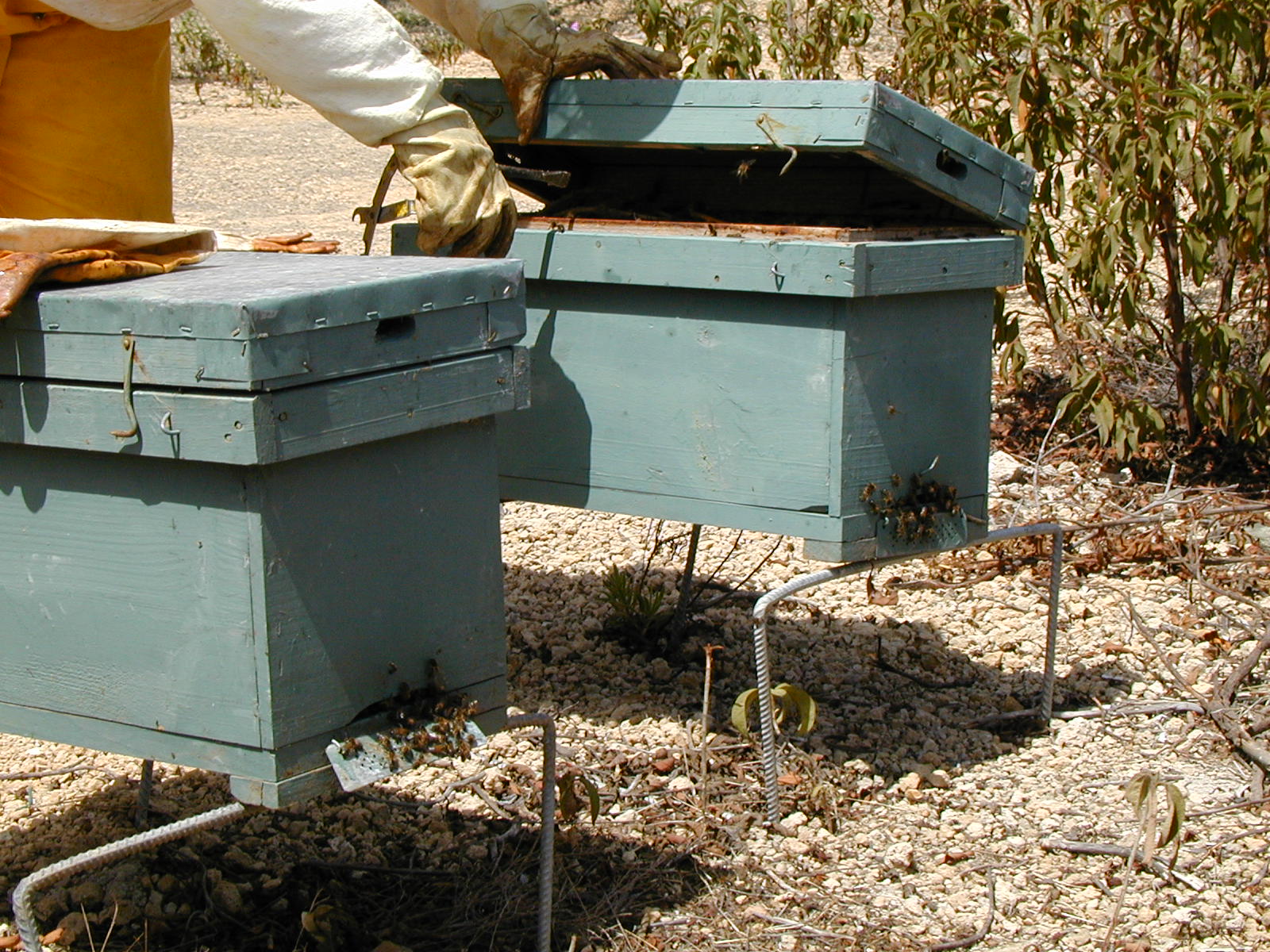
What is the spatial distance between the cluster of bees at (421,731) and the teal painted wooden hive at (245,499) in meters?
0.03

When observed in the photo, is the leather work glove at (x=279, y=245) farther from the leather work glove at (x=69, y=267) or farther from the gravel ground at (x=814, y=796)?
the gravel ground at (x=814, y=796)

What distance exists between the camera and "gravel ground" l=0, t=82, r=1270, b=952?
7.79ft

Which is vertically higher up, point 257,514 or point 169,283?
point 169,283

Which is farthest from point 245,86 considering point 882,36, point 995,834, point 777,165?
point 995,834

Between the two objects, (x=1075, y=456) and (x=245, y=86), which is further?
(x=245, y=86)

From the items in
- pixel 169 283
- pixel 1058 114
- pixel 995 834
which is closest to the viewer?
pixel 169 283

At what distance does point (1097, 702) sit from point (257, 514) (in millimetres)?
2144

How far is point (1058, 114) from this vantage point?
162 inches

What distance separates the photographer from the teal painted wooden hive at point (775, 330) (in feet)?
8.05

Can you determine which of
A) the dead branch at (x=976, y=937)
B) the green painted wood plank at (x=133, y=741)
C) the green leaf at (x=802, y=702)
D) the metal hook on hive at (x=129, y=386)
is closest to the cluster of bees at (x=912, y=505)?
the green leaf at (x=802, y=702)

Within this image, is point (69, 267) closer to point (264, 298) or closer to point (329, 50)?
point (264, 298)

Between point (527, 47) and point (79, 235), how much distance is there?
1.16 metres

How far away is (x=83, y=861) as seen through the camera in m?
1.67

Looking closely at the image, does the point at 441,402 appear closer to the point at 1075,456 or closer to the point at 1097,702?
the point at 1097,702
